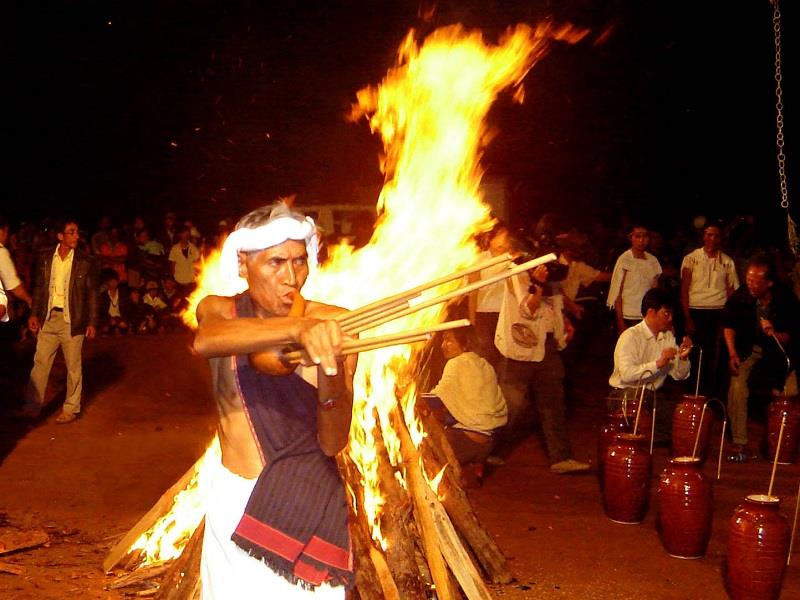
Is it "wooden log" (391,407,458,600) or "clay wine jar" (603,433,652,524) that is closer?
"wooden log" (391,407,458,600)

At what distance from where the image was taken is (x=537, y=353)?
917 centimetres

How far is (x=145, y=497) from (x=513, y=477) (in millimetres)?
3300

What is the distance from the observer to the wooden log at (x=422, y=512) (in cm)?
550

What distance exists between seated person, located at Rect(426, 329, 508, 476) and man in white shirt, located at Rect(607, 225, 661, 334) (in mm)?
3749

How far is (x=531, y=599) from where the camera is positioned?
6184 mm

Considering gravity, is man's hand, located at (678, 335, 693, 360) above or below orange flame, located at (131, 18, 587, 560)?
below

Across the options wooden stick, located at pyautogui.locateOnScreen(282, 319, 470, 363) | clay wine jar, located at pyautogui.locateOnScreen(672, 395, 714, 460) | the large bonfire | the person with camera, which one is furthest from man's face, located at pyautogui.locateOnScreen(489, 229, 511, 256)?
wooden stick, located at pyautogui.locateOnScreen(282, 319, 470, 363)

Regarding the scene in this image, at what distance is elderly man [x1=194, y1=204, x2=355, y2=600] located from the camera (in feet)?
10.1

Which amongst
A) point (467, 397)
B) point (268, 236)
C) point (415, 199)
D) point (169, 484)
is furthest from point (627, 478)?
point (268, 236)

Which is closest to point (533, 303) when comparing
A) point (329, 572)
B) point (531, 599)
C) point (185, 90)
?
point (531, 599)

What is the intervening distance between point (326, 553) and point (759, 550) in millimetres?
3847

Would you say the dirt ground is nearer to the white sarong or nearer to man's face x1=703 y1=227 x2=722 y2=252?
man's face x1=703 y1=227 x2=722 y2=252

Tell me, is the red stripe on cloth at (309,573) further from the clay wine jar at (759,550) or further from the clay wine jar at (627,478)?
the clay wine jar at (627,478)

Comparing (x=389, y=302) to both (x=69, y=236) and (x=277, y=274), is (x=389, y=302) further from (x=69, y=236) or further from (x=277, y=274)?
(x=69, y=236)
